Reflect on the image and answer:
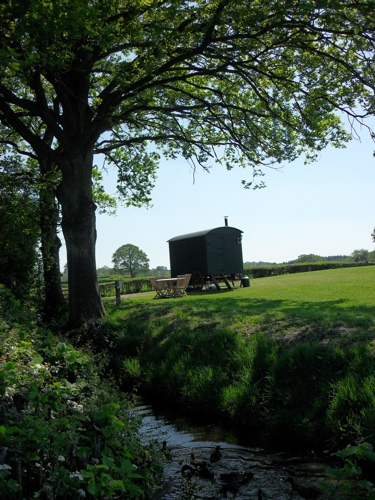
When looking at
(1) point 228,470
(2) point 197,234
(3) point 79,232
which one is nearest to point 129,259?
(2) point 197,234

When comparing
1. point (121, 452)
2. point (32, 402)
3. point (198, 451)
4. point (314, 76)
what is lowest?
point (198, 451)

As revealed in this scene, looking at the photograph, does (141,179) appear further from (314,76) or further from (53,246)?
(314,76)

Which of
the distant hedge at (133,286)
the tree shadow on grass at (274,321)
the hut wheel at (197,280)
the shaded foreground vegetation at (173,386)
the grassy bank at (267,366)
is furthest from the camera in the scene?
the distant hedge at (133,286)

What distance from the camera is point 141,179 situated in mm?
23672

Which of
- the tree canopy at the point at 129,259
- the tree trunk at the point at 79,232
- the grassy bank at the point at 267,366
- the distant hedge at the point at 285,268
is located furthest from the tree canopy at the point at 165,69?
the tree canopy at the point at 129,259

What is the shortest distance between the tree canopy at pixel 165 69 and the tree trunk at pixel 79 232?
3 cm

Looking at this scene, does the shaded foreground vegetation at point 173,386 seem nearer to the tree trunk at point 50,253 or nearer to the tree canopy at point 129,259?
the tree trunk at point 50,253

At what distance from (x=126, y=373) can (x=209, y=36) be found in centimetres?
870

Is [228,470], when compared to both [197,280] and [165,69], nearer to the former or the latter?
[165,69]

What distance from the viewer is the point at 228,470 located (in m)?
6.61

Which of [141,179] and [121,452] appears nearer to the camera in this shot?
[121,452]

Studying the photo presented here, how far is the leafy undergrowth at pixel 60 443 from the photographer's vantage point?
4012 millimetres

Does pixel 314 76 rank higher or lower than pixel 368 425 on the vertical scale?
higher

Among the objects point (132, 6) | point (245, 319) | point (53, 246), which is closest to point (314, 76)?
point (132, 6)
